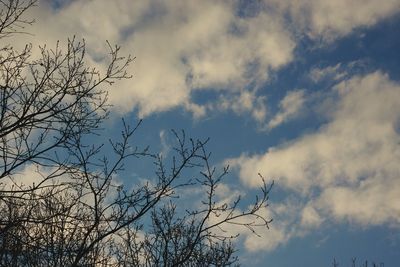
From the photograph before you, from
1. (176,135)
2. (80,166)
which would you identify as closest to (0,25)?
(80,166)

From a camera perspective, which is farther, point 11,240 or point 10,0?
point 10,0

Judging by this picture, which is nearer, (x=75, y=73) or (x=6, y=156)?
(x=6, y=156)

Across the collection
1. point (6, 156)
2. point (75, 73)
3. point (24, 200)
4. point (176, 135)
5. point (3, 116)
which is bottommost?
point (24, 200)

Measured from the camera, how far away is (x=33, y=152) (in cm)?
518

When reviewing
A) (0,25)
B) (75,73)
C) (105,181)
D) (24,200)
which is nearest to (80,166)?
(105,181)

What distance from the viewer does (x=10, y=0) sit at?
5609mm

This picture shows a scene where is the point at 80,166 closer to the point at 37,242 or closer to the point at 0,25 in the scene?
the point at 37,242

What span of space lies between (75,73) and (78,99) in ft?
1.14

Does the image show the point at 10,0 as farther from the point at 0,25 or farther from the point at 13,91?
the point at 13,91

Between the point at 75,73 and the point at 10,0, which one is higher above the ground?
the point at 10,0

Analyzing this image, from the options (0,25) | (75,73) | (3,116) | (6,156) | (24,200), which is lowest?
(24,200)

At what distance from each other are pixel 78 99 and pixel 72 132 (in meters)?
0.45

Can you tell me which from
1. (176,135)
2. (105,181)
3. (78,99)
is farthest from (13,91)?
(176,135)

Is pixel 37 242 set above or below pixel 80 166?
below
